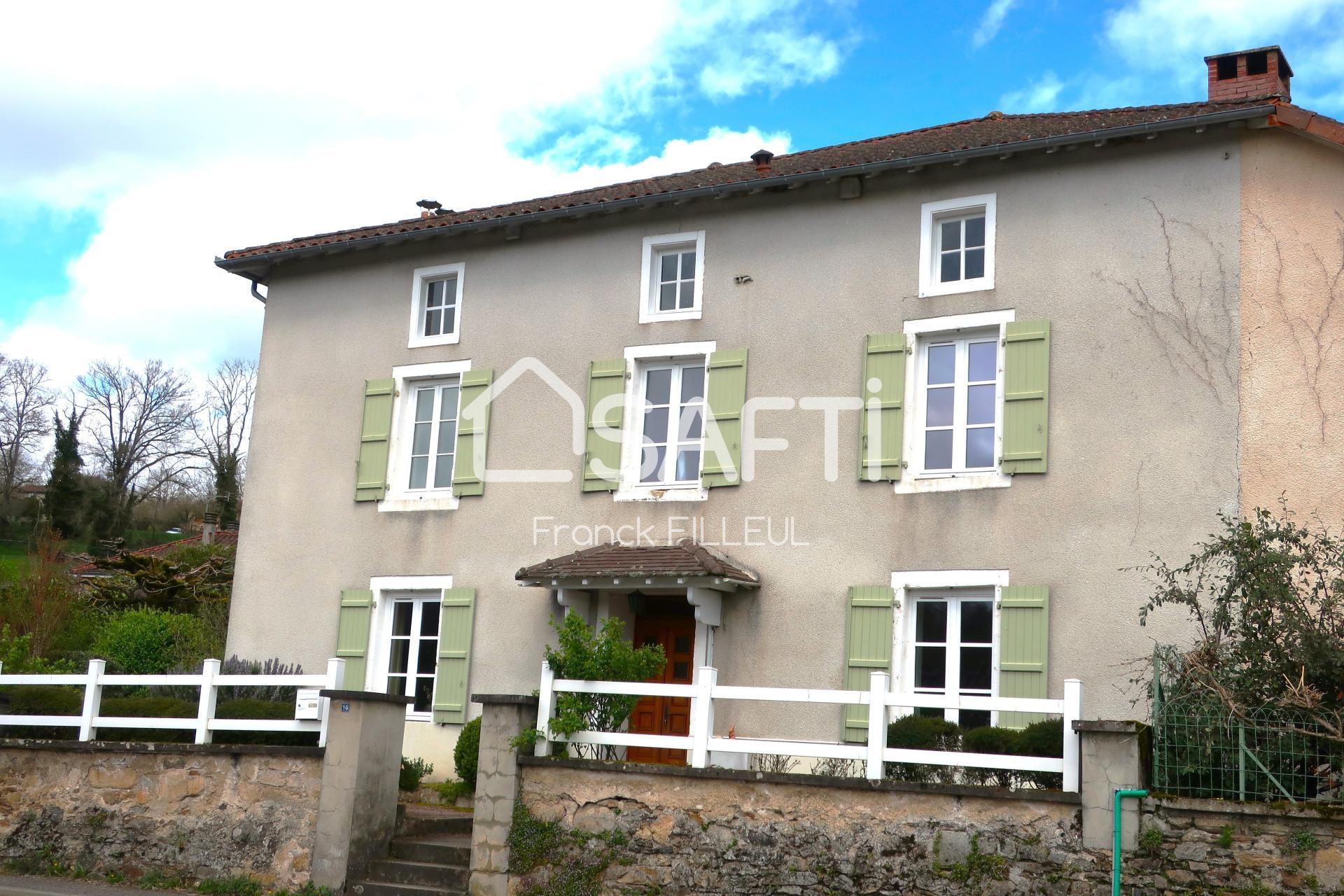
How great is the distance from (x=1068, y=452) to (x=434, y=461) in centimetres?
696

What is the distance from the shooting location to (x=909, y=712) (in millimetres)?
11891

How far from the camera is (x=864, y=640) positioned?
12219mm

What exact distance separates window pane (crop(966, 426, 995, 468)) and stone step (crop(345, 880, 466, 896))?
5.83 metres

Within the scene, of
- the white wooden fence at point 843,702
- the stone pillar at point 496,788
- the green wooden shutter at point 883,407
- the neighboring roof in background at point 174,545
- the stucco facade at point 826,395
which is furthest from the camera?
the neighboring roof in background at point 174,545

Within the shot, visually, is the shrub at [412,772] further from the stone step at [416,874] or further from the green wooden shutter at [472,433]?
the green wooden shutter at [472,433]

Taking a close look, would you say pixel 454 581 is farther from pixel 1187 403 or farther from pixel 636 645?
pixel 1187 403

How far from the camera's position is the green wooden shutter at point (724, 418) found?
13297mm

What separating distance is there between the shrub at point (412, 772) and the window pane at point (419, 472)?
3016mm

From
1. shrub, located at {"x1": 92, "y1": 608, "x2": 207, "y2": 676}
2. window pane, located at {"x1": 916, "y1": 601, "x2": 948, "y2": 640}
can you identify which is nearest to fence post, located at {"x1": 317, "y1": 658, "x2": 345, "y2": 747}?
window pane, located at {"x1": 916, "y1": 601, "x2": 948, "y2": 640}

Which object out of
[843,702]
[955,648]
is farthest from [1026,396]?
[843,702]

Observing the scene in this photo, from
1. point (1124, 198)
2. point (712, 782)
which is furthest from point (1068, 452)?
point (712, 782)

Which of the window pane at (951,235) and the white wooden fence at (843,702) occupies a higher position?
the window pane at (951,235)

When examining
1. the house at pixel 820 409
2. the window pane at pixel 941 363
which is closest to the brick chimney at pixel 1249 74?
the house at pixel 820 409

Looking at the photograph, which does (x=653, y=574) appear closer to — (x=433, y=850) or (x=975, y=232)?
(x=433, y=850)
